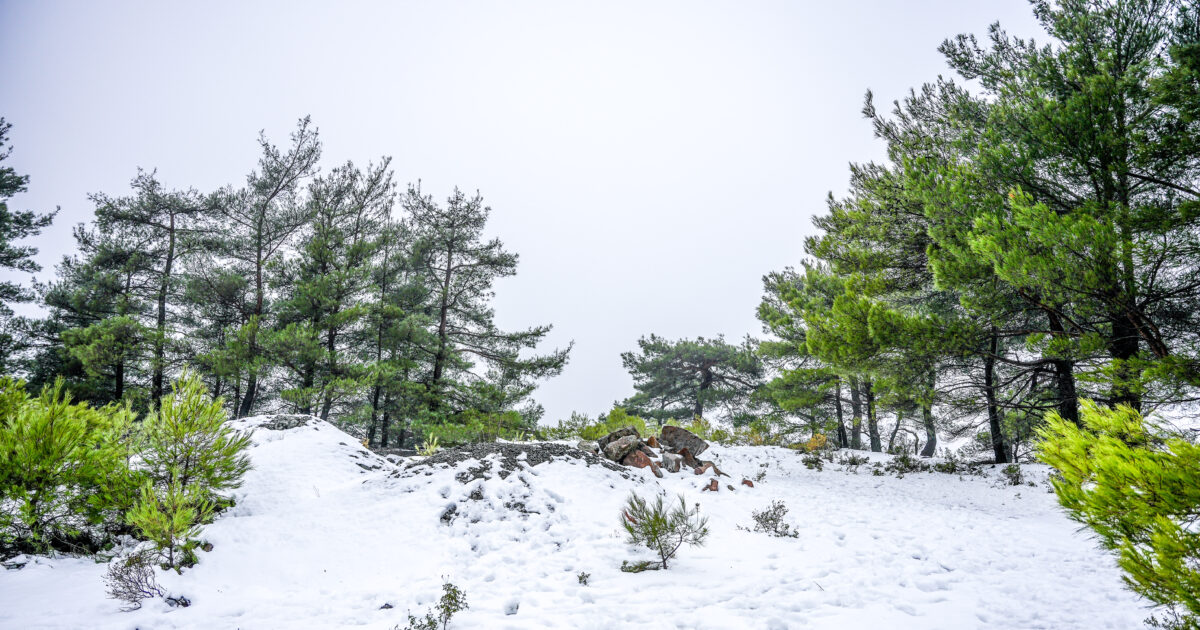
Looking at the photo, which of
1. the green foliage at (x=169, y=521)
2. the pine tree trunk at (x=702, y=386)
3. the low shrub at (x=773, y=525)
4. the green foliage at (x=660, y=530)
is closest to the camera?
the green foliage at (x=169, y=521)

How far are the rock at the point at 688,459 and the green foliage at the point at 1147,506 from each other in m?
7.42

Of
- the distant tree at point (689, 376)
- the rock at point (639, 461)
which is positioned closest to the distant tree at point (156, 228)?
the rock at point (639, 461)

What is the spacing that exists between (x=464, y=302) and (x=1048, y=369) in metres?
16.5

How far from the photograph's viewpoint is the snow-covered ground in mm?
3455

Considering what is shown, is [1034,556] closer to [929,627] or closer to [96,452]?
[929,627]

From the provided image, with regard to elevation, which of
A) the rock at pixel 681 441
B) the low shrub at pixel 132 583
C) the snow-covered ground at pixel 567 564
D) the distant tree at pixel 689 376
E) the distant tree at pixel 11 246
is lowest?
the snow-covered ground at pixel 567 564

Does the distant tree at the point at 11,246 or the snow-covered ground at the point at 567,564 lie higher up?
the distant tree at the point at 11,246

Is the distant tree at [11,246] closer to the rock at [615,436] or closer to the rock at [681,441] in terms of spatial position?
the rock at [615,436]

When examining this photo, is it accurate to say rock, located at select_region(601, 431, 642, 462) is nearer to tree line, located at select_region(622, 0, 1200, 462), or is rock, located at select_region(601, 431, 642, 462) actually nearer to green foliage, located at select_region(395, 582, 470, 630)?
tree line, located at select_region(622, 0, 1200, 462)

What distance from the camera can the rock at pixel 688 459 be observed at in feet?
32.0

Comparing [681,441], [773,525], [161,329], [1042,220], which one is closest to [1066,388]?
[1042,220]

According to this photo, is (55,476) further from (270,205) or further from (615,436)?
(270,205)

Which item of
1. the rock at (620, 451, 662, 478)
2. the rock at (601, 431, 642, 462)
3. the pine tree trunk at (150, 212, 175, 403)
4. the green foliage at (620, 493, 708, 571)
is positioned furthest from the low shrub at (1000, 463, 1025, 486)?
the pine tree trunk at (150, 212, 175, 403)

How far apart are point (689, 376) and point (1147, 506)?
69.8 ft
